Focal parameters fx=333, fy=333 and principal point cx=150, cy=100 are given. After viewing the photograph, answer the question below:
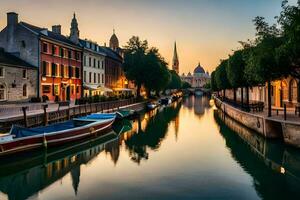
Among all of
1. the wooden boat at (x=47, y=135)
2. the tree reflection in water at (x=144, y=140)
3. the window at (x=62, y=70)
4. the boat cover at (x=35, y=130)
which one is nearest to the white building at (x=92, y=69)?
the window at (x=62, y=70)

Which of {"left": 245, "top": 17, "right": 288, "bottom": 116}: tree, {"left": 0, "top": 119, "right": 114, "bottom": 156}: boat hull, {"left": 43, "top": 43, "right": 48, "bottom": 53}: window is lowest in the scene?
{"left": 0, "top": 119, "right": 114, "bottom": 156}: boat hull

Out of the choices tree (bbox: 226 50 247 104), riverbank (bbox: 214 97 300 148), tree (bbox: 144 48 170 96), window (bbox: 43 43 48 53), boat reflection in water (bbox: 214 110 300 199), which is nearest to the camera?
boat reflection in water (bbox: 214 110 300 199)

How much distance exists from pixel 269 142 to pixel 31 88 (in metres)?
31.1

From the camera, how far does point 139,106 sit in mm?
64312

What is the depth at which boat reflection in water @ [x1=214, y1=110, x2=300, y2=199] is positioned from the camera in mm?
16344

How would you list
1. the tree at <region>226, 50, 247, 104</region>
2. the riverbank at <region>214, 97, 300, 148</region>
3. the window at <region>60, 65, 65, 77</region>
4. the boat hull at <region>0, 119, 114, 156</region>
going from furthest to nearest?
the window at <region>60, 65, 65, 77</region>, the tree at <region>226, 50, 247, 104</region>, the riverbank at <region>214, 97, 300, 148</region>, the boat hull at <region>0, 119, 114, 156</region>

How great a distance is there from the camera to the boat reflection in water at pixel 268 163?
16.3m

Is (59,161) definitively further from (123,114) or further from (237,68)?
(237,68)

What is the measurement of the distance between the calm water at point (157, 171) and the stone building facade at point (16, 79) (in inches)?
613

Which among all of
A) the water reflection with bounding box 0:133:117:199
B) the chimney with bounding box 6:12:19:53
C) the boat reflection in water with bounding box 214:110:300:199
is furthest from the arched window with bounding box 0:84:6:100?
the boat reflection in water with bounding box 214:110:300:199

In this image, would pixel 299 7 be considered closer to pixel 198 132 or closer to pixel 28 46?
pixel 198 132

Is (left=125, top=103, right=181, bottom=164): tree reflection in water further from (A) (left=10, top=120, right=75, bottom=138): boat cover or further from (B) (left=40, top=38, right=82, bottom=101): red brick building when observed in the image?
(B) (left=40, top=38, right=82, bottom=101): red brick building

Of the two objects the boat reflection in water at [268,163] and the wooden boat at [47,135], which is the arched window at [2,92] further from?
the boat reflection in water at [268,163]

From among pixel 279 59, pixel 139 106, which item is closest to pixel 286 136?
pixel 279 59
